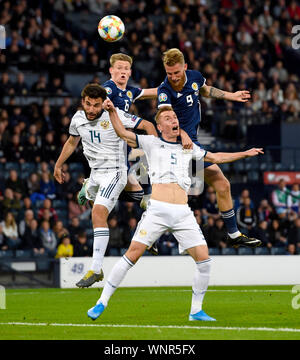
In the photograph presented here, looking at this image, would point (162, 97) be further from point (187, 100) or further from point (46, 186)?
point (46, 186)

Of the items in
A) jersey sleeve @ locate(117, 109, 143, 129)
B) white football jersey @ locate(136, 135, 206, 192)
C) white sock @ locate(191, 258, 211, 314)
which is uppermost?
jersey sleeve @ locate(117, 109, 143, 129)

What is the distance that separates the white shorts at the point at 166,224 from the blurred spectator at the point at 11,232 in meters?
10.9

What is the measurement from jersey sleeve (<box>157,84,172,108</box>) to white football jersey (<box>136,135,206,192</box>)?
1475 millimetres

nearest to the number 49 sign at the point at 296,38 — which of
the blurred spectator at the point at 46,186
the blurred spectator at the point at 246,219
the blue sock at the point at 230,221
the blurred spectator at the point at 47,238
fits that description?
the blurred spectator at the point at 246,219

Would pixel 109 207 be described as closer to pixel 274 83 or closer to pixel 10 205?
pixel 10 205

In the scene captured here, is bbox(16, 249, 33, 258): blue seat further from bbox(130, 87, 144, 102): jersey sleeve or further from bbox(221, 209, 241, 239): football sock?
bbox(130, 87, 144, 102): jersey sleeve

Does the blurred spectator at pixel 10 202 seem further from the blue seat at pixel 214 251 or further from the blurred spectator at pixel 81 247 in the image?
the blue seat at pixel 214 251

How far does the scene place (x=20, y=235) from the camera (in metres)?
21.7

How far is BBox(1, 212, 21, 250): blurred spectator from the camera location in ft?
70.8

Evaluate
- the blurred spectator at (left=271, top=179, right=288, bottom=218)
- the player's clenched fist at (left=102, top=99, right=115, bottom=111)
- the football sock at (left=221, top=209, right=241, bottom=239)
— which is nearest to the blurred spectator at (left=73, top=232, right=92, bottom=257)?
the blurred spectator at (left=271, top=179, right=288, bottom=218)

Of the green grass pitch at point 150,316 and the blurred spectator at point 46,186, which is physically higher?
the blurred spectator at point 46,186

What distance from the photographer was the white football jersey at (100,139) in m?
13.1

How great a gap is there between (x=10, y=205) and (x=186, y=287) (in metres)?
4.94
